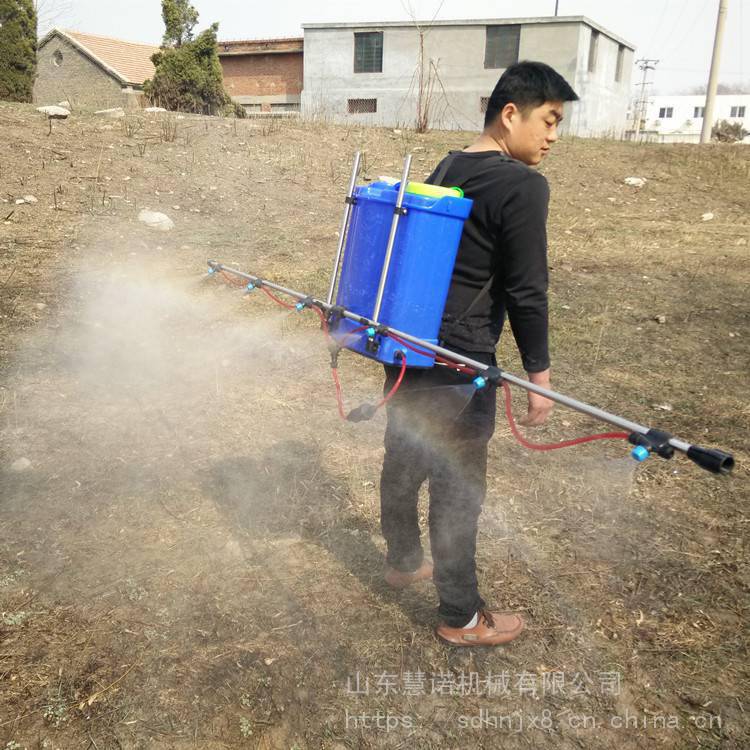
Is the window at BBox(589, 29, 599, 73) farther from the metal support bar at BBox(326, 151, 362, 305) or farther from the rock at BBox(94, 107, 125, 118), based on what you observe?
the metal support bar at BBox(326, 151, 362, 305)

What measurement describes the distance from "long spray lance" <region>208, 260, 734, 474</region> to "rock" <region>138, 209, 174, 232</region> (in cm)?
527

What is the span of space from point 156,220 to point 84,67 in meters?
29.4

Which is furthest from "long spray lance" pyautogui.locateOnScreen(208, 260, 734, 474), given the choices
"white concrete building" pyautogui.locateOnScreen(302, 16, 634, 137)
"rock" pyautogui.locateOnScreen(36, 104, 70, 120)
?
"white concrete building" pyautogui.locateOnScreen(302, 16, 634, 137)

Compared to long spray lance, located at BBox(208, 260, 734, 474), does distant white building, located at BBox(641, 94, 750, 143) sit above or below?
above

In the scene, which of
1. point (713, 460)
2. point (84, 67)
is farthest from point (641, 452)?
point (84, 67)

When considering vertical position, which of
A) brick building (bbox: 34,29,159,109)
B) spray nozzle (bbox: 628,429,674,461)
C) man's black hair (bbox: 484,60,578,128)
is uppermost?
brick building (bbox: 34,29,159,109)

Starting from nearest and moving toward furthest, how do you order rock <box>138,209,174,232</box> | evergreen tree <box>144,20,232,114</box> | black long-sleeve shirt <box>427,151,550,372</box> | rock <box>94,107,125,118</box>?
black long-sleeve shirt <box>427,151,550,372</box> → rock <box>138,209,174,232</box> → rock <box>94,107,125,118</box> → evergreen tree <box>144,20,232,114</box>

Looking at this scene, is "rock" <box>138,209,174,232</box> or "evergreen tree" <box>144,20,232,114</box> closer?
"rock" <box>138,209,174,232</box>

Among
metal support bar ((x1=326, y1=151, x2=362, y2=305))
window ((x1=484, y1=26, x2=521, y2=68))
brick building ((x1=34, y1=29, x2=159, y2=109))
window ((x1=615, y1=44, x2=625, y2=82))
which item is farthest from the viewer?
brick building ((x1=34, y1=29, x2=159, y2=109))

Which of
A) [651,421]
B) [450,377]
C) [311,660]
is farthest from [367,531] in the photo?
[651,421]

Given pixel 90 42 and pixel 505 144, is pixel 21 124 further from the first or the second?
pixel 90 42

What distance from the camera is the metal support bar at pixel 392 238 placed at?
6.19 ft

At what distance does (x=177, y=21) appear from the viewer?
23328 mm

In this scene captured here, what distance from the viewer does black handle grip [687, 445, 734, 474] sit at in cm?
134
